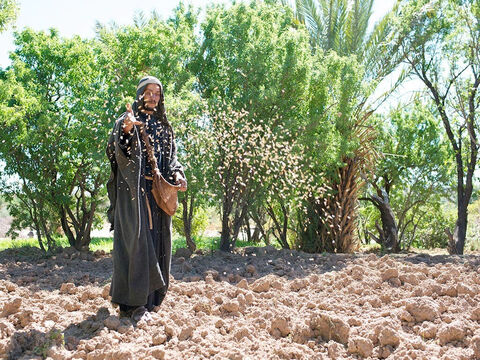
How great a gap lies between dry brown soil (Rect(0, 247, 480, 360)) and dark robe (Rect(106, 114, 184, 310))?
0.73 ft

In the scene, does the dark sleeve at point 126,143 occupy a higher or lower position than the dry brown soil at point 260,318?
higher

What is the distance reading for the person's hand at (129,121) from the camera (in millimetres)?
3998

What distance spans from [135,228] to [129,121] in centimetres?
77

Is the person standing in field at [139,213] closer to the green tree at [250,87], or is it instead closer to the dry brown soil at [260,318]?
the dry brown soil at [260,318]

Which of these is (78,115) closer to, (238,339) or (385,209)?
(238,339)

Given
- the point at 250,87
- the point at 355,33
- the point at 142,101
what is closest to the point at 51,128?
the point at 250,87

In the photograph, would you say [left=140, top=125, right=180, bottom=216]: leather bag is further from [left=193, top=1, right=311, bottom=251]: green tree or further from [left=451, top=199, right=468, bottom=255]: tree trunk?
[left=451, top=199, right=468, bottom=255]: tree trunk

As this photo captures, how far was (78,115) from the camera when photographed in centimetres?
810

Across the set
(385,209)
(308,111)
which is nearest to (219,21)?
(308,111)

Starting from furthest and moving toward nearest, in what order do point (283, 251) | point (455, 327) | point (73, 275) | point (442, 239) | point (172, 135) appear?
1. point (442, 239)
2. point (283, 251)
3. point (73, 275)
4. point (172, 135)
5. point (455, 327)

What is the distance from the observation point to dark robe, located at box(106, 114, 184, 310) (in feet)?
13.3

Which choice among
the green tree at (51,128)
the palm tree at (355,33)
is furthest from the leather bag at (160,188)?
the palm tree at (355,33)

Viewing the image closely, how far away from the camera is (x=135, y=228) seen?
4035 millimetres

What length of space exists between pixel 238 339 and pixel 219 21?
21.6 feet
